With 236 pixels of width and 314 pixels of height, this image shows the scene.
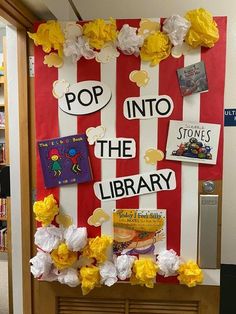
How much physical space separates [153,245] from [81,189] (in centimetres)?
50

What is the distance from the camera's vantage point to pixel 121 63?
1604 millimetres

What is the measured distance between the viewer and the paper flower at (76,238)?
1.63 meters

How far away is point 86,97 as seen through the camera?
1631 millimetres

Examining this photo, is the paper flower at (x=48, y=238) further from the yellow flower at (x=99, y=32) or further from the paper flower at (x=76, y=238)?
the yellow flower at (x=99, y=32)

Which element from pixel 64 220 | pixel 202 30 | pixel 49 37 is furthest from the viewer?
pixel 64 220

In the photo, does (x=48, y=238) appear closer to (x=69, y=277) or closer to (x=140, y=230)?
(x=69, y=277)

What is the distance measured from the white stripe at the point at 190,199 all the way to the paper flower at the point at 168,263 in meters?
0.07

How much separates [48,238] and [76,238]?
164 millimetres

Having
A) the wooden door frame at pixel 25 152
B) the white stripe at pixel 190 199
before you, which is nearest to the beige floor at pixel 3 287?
the wooden door frame at pixel 25 152

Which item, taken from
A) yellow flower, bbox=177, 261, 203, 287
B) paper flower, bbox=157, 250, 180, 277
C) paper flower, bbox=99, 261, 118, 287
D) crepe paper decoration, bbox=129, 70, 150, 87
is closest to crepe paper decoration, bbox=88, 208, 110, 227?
paper flower, bbox=99, 261, 118, 287

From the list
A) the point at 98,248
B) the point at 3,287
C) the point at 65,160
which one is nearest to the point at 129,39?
the point at 65,160

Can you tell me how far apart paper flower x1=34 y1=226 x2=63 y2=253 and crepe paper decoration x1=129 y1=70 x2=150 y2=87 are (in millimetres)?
904

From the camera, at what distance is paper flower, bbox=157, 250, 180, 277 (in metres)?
1.60

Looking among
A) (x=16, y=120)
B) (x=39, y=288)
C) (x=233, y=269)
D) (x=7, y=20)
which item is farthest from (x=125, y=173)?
(x=233, y=269)
